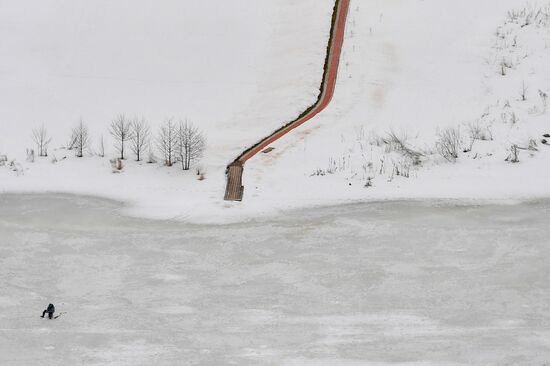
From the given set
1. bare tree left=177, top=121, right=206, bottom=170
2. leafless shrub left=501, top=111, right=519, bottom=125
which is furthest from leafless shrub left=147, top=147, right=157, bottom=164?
leafless shrub left=501, top=111, right=519, bottom=125

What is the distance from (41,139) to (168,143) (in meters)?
2.33

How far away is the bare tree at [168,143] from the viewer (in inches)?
655

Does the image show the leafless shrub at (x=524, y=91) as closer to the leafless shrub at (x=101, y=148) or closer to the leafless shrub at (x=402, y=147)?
the leafless shrub at (x=402, y=147)

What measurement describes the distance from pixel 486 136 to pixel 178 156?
5699 mm

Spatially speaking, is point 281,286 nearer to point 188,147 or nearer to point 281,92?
point 188,147

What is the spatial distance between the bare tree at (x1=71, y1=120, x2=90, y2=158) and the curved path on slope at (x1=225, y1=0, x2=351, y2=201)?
2.87m

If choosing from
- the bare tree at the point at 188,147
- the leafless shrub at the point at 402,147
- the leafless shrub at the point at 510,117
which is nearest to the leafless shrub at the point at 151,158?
the bare tree at the point at 188,147

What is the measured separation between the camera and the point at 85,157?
17.0 meters

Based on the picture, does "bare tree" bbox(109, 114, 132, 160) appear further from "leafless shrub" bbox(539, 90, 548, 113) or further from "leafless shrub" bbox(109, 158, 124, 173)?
"leafless shrub" bbox(539, 90, 548, 113)

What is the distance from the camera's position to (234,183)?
52.0ft

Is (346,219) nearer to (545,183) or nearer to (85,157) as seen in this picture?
(545,183)

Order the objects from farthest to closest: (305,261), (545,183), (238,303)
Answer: (545,183)
(305,261)
(238,303)

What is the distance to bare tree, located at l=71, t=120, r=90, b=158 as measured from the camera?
17.1m

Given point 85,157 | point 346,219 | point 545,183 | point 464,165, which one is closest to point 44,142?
point 85,157
